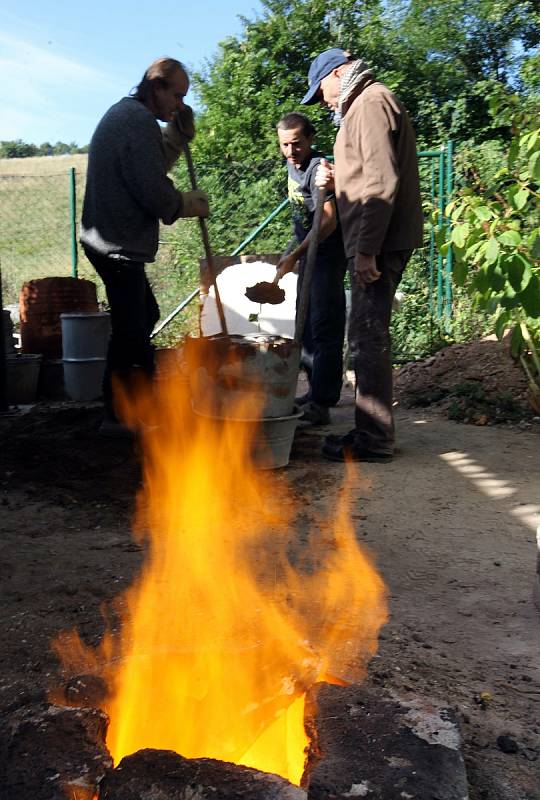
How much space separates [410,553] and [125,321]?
2464 mm

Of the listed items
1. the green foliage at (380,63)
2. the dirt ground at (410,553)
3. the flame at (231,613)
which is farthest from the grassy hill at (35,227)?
the flame at (231,613)

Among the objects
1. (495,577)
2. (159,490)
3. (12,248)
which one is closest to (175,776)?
(495,577)

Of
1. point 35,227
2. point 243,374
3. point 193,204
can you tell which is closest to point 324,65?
point 193,204

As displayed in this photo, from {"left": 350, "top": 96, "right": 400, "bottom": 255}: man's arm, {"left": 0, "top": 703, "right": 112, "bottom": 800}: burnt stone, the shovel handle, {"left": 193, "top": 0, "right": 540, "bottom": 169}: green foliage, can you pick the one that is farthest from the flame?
{"left": 193, "top": 0, "right": 540, "bottom": 169}: green foliage

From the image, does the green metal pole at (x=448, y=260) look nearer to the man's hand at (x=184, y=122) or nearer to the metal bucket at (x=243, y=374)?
the man's hand at (x=184, y=122)

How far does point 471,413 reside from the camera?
5.73 m

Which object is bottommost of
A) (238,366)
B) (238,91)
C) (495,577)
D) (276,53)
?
(495,577)

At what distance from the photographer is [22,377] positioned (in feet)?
22.2

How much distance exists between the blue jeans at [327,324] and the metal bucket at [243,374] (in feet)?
3.68

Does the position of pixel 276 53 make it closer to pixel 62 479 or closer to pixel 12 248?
pixel 12 248

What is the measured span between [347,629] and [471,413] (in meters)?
3.68

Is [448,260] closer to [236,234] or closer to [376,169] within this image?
[236,234]

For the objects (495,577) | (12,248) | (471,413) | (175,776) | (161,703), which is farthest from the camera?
(12,248)

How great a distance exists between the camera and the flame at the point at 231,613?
1.79 metres
